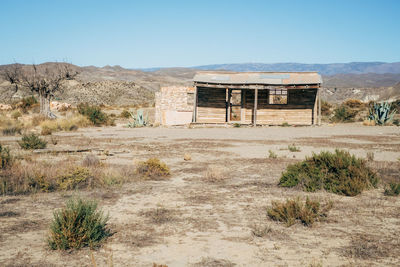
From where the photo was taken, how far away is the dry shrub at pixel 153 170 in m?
7.97

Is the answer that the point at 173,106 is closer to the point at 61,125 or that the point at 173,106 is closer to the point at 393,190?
the point at 61,125

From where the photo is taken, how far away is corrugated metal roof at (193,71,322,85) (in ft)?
77.0

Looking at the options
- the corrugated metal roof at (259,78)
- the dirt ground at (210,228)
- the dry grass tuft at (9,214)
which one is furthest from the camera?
the corrugated metal roof at (259,78)

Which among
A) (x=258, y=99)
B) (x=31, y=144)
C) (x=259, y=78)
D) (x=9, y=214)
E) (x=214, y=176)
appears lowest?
(x=31, y=144)

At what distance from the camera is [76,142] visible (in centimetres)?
1454

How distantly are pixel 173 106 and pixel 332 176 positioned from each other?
18623 millimetres

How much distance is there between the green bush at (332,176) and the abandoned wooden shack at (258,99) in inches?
631

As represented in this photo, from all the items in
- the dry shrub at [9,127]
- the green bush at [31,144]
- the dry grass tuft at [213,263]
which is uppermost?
the dry grass tuft at [213,263]

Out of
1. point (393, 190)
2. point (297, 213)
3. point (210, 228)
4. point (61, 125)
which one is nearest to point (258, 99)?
point (61, 125)

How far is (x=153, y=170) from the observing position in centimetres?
806

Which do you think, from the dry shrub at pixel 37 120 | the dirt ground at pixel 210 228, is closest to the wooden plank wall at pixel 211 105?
the dry shrub at pixel 37 120

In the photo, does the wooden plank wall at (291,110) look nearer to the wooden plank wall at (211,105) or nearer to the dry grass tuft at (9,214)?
the wooden plank wall at (211,105)

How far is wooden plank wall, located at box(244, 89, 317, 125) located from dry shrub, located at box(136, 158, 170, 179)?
17063 mm

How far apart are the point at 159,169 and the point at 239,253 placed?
429cm
